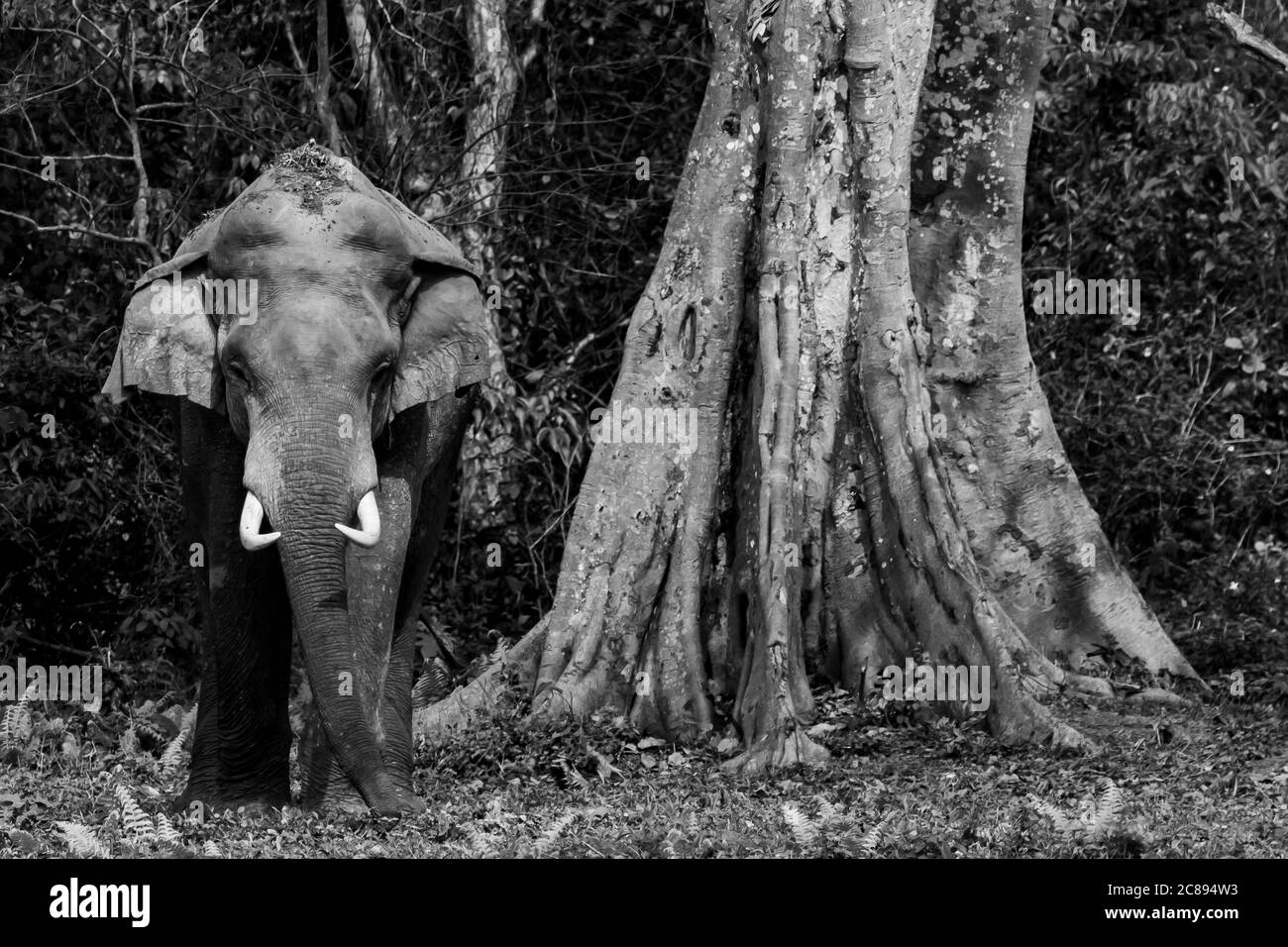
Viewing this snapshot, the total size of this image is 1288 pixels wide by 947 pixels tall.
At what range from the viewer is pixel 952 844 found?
7.64m

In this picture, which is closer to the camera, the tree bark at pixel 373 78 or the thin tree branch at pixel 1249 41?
the thin tree branch at pixel 1249 41

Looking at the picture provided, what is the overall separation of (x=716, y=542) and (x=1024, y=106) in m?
3.26

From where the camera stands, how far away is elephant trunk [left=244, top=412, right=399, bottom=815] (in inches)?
308

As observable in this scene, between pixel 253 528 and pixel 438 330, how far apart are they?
4.16ft

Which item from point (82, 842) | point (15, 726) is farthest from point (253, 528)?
point (15, 726)

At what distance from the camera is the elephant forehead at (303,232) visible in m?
8.07

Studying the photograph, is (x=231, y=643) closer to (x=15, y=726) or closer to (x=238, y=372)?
(x=238, y=372)

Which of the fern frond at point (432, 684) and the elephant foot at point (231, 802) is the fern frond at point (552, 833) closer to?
the elephant foot at point (231, 802)

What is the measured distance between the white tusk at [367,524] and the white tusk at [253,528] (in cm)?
26

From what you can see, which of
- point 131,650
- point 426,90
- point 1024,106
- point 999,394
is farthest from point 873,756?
point 426,90

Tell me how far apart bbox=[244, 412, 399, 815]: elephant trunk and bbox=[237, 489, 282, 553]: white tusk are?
0.03 metres

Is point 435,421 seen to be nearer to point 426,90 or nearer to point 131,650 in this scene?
point 131,650

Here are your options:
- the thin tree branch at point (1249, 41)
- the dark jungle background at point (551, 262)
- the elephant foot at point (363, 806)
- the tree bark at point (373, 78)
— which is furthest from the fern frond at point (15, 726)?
the thin tree branch at point (1249, 41)

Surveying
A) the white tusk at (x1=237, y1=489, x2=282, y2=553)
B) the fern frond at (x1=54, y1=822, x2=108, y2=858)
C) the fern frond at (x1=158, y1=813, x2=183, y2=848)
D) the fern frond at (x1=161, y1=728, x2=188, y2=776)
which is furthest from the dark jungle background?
the white tusk at (x1=237, y1=489, x2=282, y2=553)
